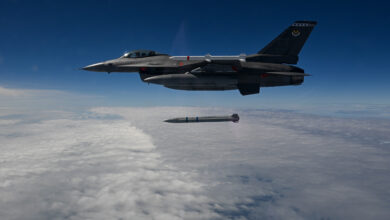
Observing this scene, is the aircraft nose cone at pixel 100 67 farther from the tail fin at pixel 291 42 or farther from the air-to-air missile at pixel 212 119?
the tail fin at pixel 291 42

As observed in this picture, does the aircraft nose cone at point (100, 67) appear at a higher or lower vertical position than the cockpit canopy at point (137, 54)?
lower

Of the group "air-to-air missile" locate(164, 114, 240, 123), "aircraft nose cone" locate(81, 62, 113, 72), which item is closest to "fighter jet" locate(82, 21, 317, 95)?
"aircraft nose cone" locate(81, 62, 113, 72)

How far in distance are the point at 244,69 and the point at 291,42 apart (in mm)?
4346

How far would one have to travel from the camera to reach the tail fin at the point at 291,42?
1325 centimetres

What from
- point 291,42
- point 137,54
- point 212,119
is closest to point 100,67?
point 137,54

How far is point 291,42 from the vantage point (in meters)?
13.7

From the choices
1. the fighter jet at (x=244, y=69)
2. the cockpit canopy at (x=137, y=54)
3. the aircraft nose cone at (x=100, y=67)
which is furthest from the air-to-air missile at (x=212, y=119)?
the aircraft nose cone at (x=100, y=67)

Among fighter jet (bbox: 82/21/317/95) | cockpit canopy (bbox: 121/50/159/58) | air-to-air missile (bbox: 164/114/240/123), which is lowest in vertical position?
air-to-air missile (bbox: 164/114/240/123)

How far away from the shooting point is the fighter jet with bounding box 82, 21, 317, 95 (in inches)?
514

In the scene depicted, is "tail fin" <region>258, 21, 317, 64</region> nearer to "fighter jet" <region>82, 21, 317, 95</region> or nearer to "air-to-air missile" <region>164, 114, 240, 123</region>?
"fighter jet" <region>82, 21, 317, 95</region>

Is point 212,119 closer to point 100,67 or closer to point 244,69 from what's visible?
point 244,69

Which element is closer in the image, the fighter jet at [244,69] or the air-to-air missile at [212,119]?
the fighter jet at [244,69]

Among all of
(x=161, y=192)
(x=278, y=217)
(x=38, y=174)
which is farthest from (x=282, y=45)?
(x=38, y=174)

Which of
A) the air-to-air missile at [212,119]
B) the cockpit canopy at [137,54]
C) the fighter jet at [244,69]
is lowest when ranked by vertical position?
the air-to-air missile at [212,119]
